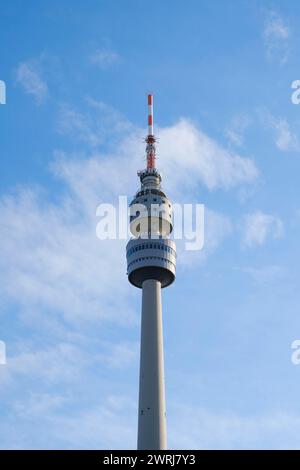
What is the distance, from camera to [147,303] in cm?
13500

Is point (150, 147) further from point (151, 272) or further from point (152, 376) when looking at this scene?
point (152, 376)

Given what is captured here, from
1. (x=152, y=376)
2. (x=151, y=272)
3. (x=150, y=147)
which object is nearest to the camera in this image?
(x=152, y=376)

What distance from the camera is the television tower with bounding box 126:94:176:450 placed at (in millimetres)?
119400

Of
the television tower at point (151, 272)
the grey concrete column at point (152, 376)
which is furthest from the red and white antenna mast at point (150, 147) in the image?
the grey concrete column at point (152, 376)

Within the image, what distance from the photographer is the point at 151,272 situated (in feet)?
455

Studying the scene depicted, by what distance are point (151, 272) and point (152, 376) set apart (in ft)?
82.7

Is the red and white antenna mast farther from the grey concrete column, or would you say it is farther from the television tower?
the grey concrete column

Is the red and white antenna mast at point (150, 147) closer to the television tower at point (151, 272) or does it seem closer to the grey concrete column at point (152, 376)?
the television tower at point (151, 272)

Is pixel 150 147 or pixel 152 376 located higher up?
pixel 150 147

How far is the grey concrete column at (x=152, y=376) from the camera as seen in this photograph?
4606 inches

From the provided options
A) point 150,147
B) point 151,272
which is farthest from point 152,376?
point 150,147
